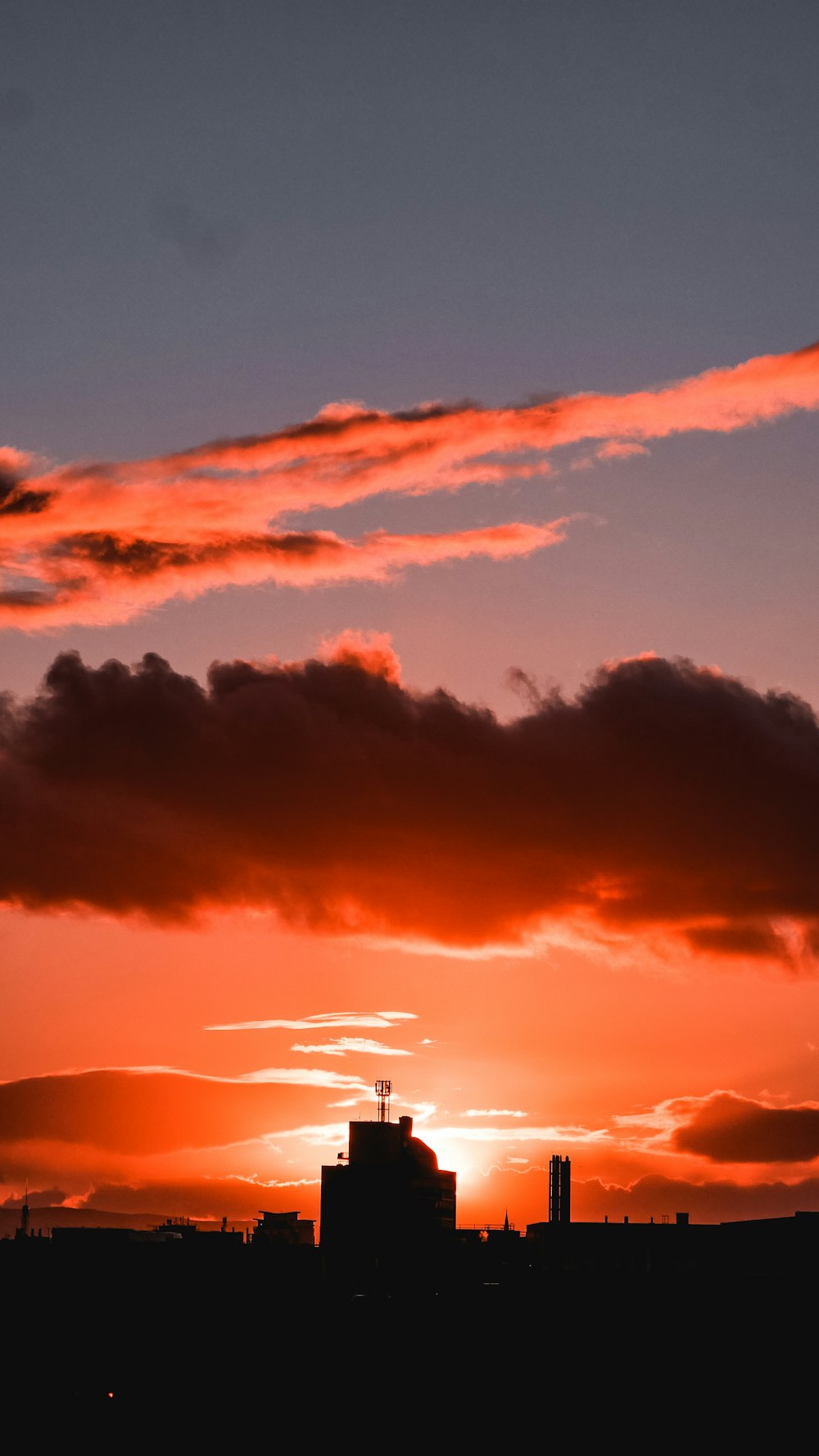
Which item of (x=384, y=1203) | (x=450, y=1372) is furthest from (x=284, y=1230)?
(x=450, y=1372)

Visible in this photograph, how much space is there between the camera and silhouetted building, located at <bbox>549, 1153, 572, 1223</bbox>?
185m

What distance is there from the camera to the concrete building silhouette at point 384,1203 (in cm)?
17888

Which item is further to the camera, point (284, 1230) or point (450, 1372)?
point (284, 1230)

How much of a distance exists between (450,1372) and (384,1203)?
9398 centimetres

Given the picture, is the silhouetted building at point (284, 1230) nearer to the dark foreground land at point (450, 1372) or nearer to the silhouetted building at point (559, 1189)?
the silhouetted building at point (559, 1189)

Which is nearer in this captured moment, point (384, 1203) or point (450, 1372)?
point (450, 1372)

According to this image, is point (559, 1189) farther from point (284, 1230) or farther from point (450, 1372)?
point (450, 1372)

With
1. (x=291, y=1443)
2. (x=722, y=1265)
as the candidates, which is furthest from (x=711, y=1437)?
(x=722, y=1265)

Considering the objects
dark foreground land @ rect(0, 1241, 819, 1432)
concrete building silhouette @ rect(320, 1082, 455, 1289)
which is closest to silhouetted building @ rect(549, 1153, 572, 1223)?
concrete building silhouette @ rect(320, 1082, 455, 1289)

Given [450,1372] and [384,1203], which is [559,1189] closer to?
[384,1203]

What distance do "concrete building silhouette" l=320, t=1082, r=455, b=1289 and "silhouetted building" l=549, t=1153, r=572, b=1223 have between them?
11.7 meters

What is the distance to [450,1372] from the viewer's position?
90.2 m

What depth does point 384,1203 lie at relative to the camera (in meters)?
182

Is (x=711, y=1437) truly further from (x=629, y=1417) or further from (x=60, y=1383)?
(x=60, y=1383)
